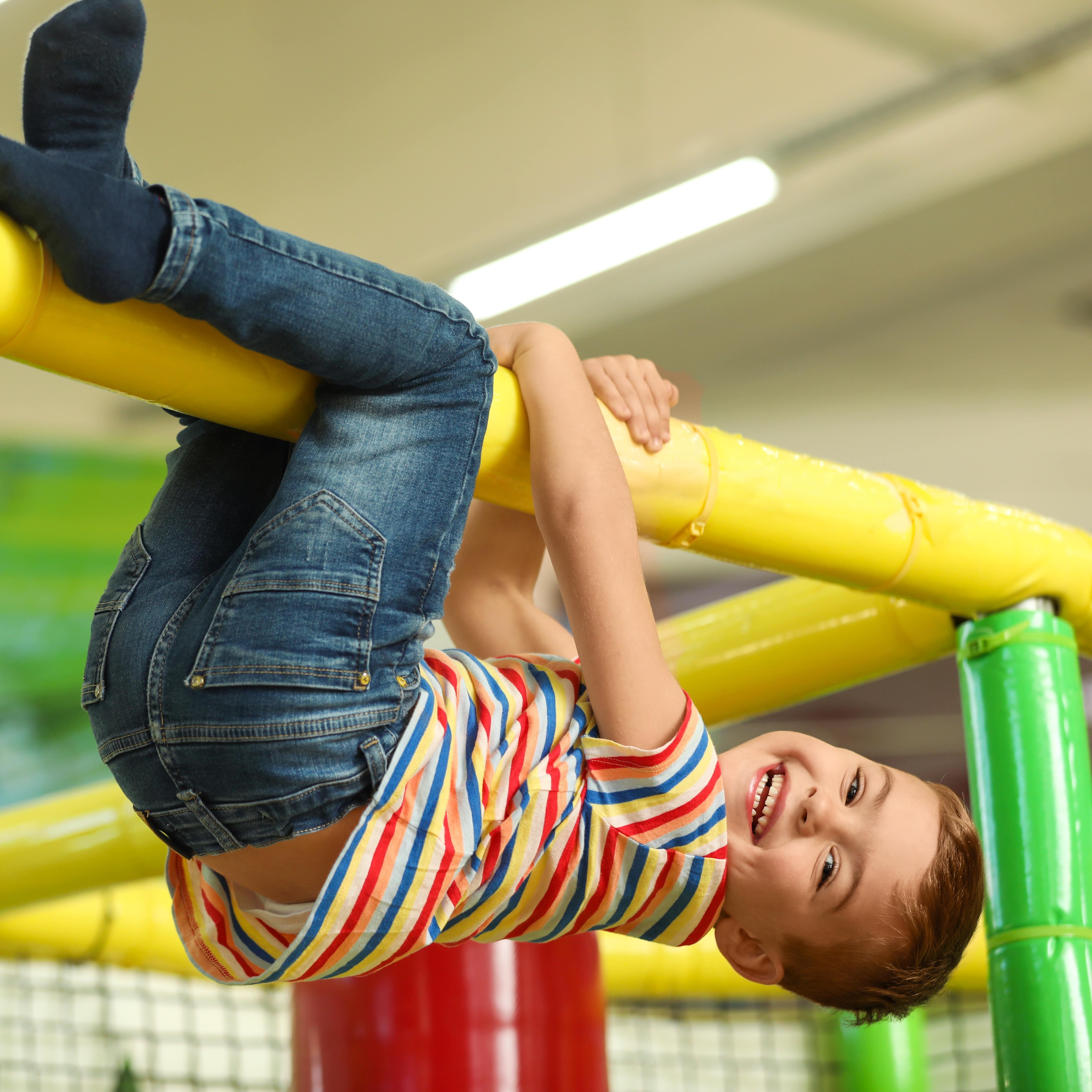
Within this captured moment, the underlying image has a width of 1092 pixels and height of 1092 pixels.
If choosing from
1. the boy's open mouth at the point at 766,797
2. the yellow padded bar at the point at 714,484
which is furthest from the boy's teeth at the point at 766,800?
the yellow padded bar at the point at 714,484

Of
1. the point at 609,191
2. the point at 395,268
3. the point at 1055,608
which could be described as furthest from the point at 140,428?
the point at 1055,608

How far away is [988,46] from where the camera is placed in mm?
2906

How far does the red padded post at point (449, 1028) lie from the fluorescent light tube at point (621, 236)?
2191mm

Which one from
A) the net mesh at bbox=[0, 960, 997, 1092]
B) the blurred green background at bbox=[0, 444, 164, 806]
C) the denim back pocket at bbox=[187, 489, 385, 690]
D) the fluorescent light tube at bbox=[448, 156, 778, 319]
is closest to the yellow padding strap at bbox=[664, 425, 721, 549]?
the denim back pocket at bbox=[187, 489, 385, 690]

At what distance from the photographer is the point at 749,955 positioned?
86 centimetres

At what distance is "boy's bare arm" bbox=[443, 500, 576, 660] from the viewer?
907 mm

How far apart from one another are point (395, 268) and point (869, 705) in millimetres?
2052

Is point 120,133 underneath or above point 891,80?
underneath

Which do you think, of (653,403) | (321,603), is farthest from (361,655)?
(653,403)

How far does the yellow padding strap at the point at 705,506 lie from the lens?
717mm

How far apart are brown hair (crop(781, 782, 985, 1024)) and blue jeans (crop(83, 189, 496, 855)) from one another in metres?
0.39

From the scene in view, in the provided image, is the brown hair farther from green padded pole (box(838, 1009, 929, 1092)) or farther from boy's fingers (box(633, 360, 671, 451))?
green padded pole (box(838, 1009, 929, 1092))

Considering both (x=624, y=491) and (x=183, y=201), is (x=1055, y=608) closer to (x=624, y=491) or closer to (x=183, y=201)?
(x=624, y=491)

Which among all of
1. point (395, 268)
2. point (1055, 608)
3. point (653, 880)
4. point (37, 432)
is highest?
point (395, 268)
